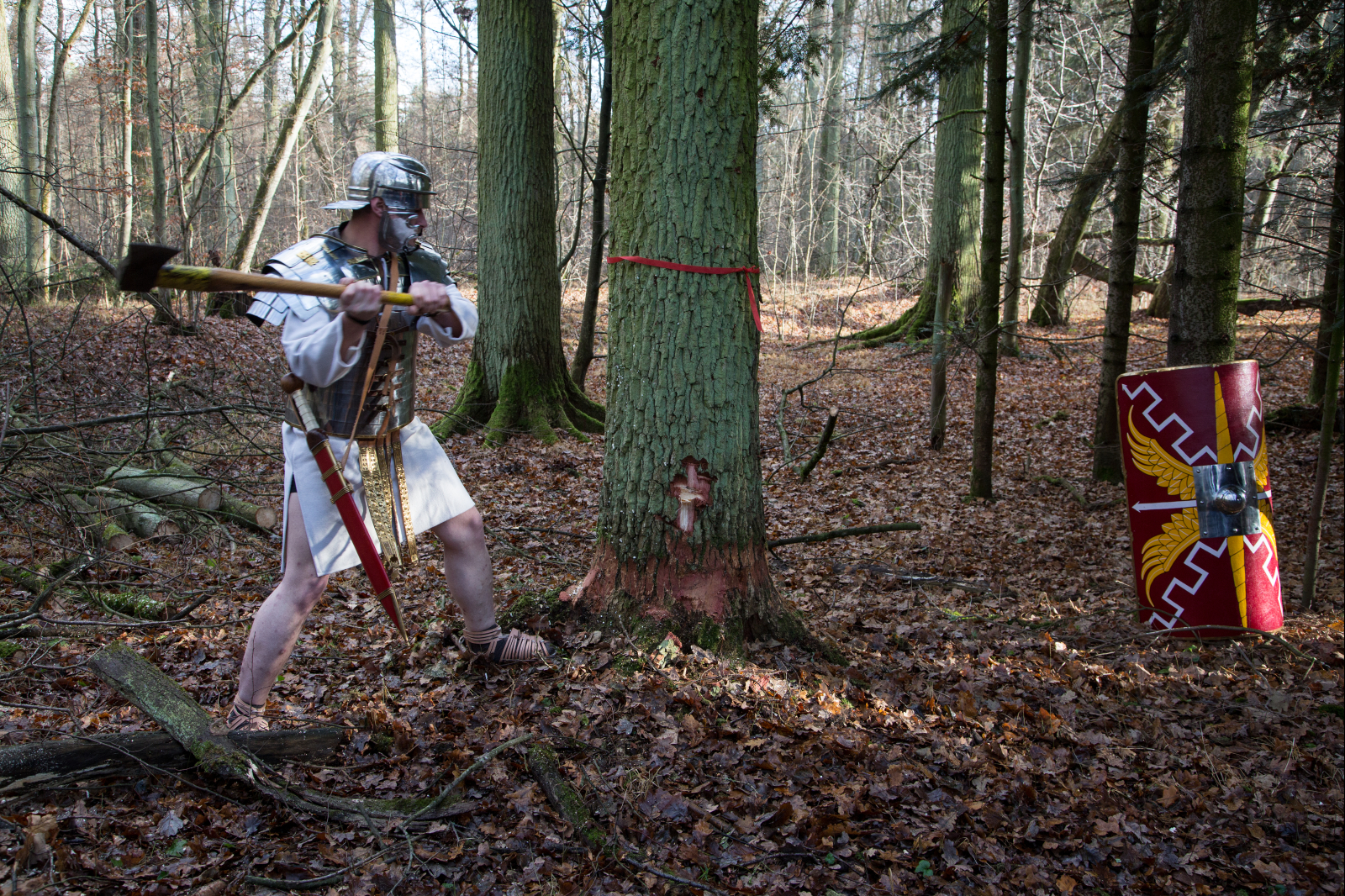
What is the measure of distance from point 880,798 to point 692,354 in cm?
180

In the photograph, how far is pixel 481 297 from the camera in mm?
8727

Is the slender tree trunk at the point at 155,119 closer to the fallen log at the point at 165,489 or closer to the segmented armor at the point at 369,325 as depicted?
the fallen log at the point at 165,489

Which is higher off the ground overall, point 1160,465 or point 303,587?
point 1160,465

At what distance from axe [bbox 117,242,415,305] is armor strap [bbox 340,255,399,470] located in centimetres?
27

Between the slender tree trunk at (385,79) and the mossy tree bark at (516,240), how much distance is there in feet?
29.2

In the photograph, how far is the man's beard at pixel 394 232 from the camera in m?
3.19

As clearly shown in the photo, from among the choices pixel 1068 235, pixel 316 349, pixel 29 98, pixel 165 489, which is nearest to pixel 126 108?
pixel 29 98

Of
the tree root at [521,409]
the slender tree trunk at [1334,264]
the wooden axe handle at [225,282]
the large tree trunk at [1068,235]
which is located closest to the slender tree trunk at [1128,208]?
the slender tree trunk at [1334,264]

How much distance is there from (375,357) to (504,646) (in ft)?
4.34

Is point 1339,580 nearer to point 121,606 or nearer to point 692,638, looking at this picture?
point 692,638

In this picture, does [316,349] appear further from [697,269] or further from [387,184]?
[697,269]

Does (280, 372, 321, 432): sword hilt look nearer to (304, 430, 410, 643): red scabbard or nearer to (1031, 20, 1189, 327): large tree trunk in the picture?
(304, 430, 410, 643): red scabbard

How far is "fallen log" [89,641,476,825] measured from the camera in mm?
2625

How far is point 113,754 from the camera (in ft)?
8.79
